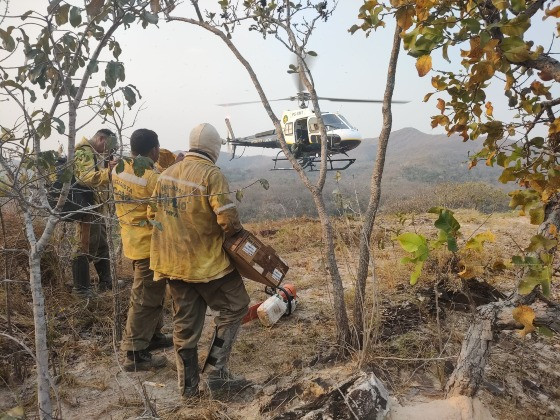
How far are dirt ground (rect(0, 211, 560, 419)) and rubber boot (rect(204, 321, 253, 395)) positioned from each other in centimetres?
9

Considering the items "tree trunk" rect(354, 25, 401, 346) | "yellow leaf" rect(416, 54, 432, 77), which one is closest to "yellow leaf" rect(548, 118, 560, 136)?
"yellow leaf" rect(416, 54, 432, 77)

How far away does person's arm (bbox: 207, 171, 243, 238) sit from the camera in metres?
2.59

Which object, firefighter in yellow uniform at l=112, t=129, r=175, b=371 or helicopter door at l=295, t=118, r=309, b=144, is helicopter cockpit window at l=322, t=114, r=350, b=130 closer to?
helicopter door at l=295, t=118, r=309, b=144

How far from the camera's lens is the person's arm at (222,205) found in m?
2.59

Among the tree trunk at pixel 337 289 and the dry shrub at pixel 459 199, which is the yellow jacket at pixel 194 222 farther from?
the dry shrub at pixel 459 199

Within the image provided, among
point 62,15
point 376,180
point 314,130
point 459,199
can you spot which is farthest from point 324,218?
point 459,199

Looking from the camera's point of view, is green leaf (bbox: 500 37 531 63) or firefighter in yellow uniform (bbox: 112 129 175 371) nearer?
green leaf (bbox: 500 37 531 63)

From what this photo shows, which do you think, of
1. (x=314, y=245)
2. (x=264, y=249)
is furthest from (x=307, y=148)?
(x=264, y=249)

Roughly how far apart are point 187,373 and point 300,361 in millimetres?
870

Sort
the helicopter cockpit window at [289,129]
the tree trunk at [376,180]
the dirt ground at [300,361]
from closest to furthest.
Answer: the dirt ground at [300,361]
the tree trunk at [376,180]
the helicopter cockpit window at [289,129]

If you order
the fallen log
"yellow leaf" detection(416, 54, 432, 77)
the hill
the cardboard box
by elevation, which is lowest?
the hill

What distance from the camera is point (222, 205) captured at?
259cm

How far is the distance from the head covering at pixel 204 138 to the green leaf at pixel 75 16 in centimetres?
131

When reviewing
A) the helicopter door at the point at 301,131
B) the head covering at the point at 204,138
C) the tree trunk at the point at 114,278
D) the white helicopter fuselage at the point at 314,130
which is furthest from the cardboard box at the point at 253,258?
the helicopter door at the point at 301,131
